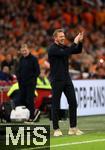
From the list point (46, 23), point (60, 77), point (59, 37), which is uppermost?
point (59, 37)

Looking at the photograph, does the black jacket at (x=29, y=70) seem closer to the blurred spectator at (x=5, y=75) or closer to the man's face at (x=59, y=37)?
the blurred spectator at (x=5, y=75)

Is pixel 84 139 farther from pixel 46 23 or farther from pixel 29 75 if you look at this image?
pixel 46 23

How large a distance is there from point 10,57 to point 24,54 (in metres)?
4.51

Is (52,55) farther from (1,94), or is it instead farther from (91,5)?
(91,5)

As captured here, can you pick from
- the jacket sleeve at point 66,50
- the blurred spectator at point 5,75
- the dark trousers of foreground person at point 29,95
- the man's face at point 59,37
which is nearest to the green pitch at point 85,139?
the dark trousers of foreground person at point 29,95

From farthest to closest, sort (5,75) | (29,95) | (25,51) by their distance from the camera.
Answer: (5,75) → (29,95) → (25,51)

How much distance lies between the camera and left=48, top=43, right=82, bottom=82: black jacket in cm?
1502

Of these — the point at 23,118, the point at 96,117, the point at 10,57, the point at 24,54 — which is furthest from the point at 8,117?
the point at 10,57

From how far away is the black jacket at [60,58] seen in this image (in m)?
15.0

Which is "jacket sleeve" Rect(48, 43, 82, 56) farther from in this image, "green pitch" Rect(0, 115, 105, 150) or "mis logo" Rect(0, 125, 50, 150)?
"green pitch" Rect(0, 115, 105, 150)

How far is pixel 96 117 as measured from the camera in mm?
20625

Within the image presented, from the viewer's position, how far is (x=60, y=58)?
49.8 feet

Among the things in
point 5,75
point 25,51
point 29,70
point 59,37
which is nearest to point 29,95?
point 29,70

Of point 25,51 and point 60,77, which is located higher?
point 25,51
